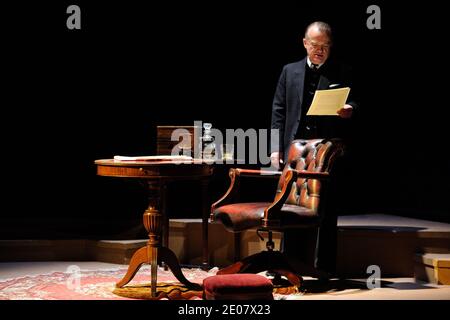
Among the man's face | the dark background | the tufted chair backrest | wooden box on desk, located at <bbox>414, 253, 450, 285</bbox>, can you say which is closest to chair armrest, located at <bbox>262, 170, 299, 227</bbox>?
the tufted chair backrest

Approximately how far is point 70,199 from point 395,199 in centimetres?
295

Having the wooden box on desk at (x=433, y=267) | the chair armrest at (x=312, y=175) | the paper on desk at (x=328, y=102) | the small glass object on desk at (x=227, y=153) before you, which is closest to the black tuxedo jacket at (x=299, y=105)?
the paper on desk at (x=328, y=102)

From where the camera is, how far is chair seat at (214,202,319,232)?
4.59 metres

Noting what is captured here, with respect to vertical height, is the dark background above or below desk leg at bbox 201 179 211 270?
above

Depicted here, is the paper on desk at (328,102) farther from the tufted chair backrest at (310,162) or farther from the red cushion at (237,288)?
the red cushion at (237,288)

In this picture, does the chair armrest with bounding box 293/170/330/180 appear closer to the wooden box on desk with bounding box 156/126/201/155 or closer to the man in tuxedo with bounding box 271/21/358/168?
the man in tuxedo with bounding box 271/21/358/168

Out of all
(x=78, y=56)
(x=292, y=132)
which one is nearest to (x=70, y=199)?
(x=78, y=56)

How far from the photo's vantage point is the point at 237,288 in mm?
4066

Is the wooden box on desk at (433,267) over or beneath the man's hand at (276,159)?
beneath

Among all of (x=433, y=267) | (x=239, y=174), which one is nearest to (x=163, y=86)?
(x=239, y=174)

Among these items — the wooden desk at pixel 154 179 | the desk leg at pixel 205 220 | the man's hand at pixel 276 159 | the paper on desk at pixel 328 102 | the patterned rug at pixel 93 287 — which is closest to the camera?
the wooden desk at pixel 154 179

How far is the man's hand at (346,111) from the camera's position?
493 centimetres

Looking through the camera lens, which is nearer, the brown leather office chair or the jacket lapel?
the brown leather office chair

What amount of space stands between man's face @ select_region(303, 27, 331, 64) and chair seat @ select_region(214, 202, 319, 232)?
3.42ft
